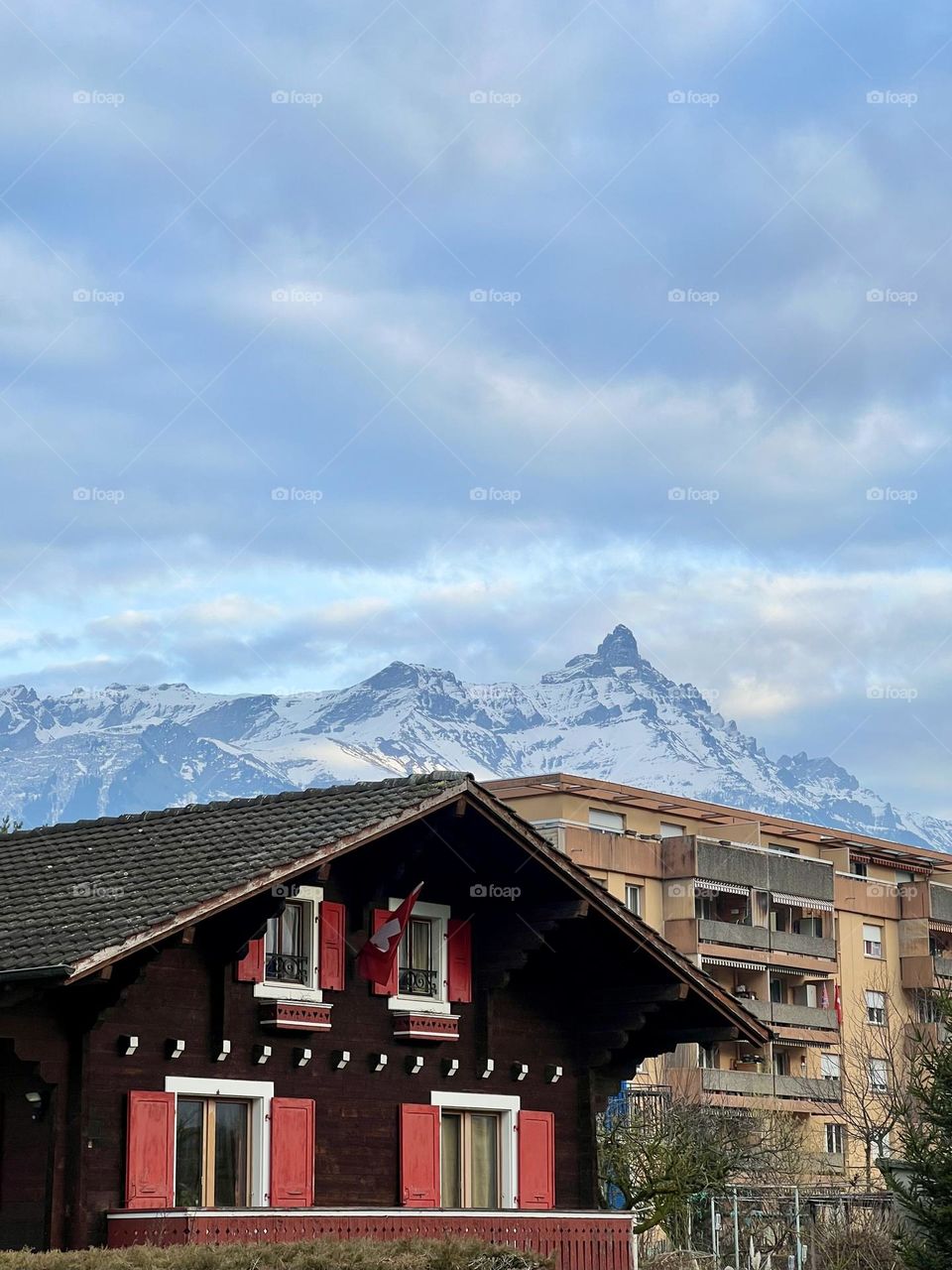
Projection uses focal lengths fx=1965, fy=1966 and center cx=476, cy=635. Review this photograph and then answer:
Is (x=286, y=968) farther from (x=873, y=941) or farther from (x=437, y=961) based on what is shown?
(x=873, y=941)

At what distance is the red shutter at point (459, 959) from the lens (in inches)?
952

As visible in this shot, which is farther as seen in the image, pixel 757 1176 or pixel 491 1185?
pixel 757 1176

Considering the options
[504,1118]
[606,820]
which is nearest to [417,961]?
[504,1118]

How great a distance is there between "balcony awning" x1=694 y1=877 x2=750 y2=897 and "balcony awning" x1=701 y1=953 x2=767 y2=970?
2701 mm

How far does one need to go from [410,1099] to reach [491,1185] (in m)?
1.82

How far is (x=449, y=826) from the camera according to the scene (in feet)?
78.5

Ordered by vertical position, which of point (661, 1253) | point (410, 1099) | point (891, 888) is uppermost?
point (891, 888)

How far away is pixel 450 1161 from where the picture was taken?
2392 cm

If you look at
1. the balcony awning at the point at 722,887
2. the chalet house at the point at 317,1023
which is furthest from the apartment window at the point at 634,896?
the chalet house at the point at 317,1023

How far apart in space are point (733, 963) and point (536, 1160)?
179ft

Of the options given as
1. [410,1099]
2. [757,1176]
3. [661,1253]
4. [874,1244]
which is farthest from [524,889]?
[757,1176]

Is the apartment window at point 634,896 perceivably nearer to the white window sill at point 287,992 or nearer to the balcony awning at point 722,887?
the balcony awning at point 722,887

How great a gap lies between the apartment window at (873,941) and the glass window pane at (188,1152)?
69.1 meters

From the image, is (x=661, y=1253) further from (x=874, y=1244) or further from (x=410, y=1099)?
(x=410, y=1099)
